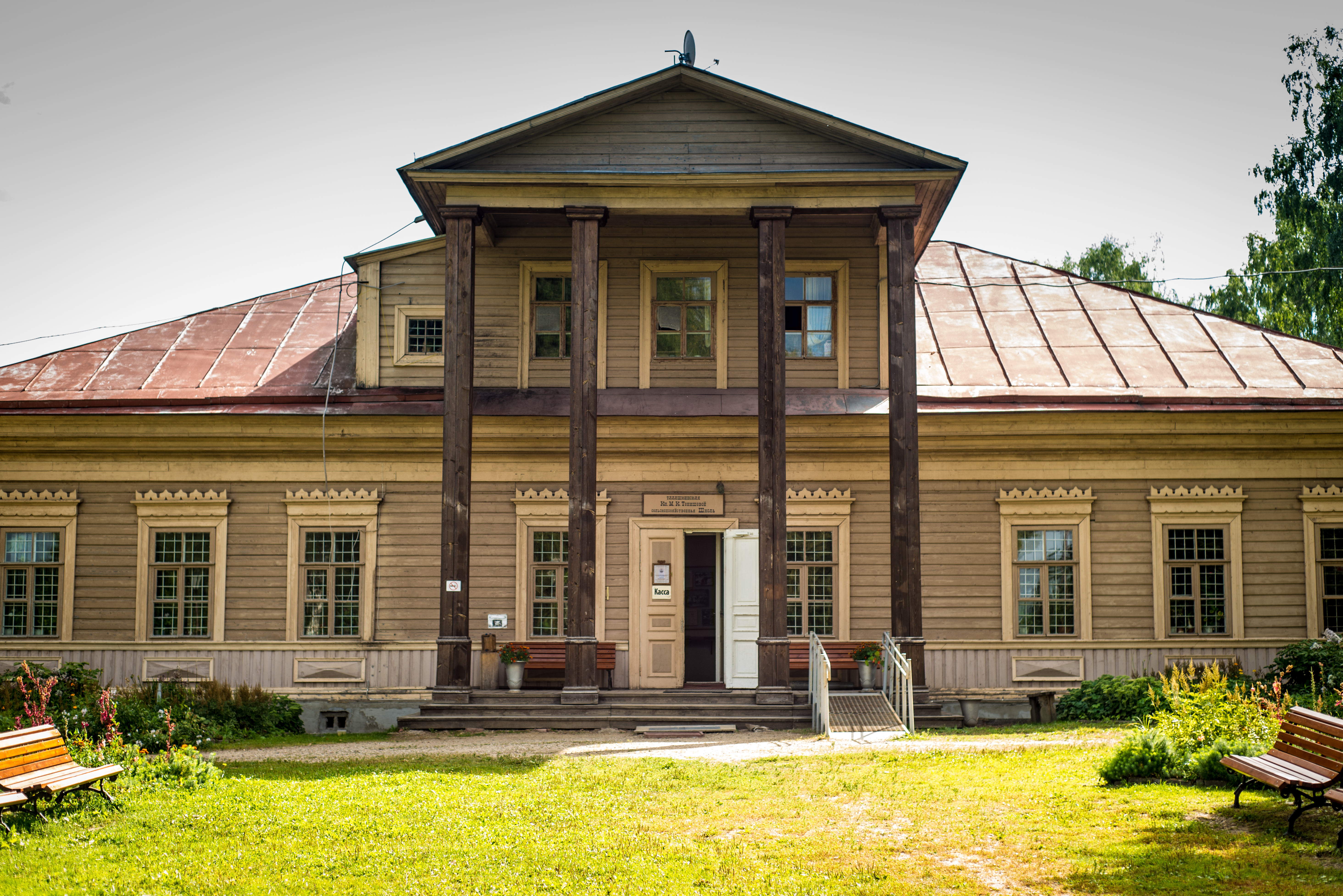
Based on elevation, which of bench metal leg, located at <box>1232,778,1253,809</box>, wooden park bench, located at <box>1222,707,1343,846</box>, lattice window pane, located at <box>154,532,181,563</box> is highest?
lattice window pane, located at <box>154,532,181,563</box>

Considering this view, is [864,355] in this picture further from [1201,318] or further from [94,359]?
[94,359]

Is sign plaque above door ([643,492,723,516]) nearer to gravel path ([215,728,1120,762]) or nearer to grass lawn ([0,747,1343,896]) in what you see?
gravel path ([215,728,1120,762])

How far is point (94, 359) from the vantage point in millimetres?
20672

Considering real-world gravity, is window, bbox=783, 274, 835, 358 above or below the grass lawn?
above

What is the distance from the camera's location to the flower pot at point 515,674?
17.7 metres

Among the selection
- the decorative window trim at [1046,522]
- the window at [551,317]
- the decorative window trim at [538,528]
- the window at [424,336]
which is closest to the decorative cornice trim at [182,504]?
the window at [424,336]

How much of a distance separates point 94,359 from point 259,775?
12136mm

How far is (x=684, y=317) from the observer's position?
19719 millimetres

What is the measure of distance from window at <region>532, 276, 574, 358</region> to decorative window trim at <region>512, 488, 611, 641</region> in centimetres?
237

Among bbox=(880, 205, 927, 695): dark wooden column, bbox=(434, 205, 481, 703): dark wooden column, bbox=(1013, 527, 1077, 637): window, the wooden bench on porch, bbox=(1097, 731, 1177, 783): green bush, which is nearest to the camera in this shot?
bbox=(1097, 731, 1177, 783): green bush

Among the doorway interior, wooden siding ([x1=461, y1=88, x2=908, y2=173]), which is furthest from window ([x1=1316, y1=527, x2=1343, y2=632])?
the doorway interior

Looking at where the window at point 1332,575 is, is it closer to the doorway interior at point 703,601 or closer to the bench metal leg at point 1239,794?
the doorway interior at point 703,601

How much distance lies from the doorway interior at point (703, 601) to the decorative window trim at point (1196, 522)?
692cm

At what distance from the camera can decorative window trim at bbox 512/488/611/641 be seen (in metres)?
18.9
